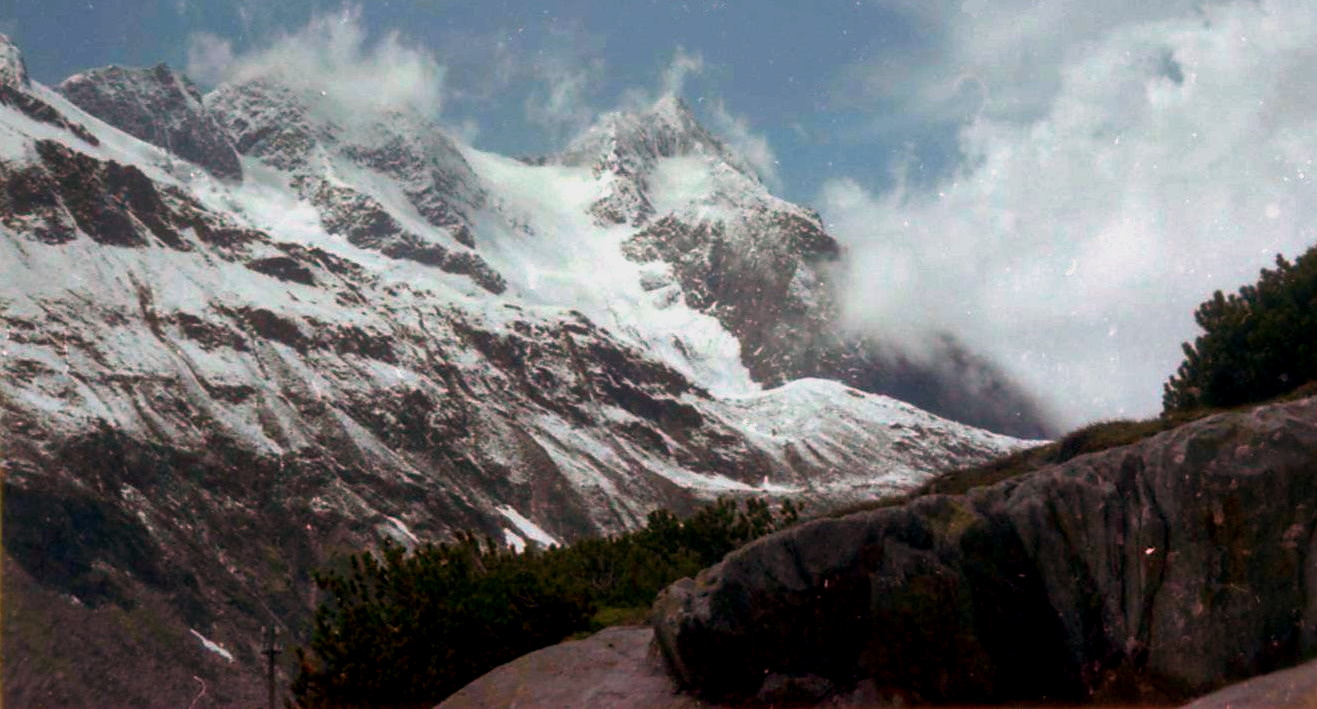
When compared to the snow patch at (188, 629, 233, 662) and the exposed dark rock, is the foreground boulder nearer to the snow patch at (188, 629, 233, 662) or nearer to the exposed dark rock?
the exposed dark rock

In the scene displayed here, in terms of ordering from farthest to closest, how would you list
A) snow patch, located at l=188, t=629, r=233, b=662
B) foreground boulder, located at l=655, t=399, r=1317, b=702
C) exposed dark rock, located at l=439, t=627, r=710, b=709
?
snow patch, located at l=188, t=629, r=233, b=662 < exposed dark rock, located at l=439, t=627, r=710, b=709 < foreground boulder, located at l=655, t=399, r=1317, b=702

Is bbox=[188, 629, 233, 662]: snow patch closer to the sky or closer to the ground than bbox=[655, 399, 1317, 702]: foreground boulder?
closer to the sky

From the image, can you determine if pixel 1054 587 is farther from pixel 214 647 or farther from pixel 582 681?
pixel 214 647

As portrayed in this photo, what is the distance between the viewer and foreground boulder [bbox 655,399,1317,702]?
39.2ft

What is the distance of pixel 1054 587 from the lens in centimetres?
1344

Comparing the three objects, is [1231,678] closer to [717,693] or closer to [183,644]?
[717,693]

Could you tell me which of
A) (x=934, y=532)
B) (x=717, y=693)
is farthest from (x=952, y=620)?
(x=717, y=693)

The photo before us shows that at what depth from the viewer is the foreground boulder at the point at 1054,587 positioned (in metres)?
11.9

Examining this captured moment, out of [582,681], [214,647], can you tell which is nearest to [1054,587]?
[582,681]

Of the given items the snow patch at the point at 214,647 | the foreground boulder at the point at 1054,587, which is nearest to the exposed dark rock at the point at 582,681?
the foreground boulder at the point at 1054,587

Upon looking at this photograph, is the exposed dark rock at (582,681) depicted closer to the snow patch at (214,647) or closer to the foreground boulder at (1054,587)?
the foreground boulder at (1054,587)

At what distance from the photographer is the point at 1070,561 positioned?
13.4 metres

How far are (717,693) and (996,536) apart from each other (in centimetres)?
380

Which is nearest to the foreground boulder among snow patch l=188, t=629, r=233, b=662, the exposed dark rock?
the exposed dark rock
